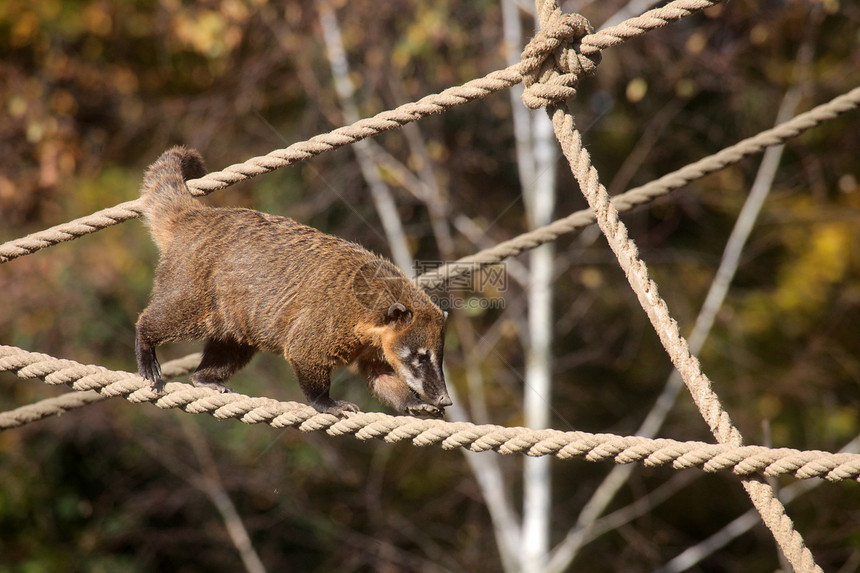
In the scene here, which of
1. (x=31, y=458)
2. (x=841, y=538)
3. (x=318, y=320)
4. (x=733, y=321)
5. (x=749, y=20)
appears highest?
(x=749, y=20)

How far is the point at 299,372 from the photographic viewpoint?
341cm

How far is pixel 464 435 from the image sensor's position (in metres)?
2.61

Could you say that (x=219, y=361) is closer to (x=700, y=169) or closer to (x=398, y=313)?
(x=398, y=313)

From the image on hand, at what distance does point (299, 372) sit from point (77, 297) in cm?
482

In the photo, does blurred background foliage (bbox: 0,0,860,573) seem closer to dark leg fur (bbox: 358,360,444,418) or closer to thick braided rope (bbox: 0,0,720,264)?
dark leg fur (bbox: 358,360,444,418)

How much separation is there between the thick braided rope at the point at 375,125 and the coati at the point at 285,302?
277mm

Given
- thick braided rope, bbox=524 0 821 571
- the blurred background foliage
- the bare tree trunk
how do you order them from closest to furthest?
thick braided rope, bbox=524 0 821 571 < the bare tree trunk < the blurred background foliage

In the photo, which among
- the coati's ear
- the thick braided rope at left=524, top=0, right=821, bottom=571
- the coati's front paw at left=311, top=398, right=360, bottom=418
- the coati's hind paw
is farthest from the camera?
the coati's ear

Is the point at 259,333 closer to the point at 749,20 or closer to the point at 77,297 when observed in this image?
the point at 77,297

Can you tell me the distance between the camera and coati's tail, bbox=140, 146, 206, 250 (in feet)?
12.0

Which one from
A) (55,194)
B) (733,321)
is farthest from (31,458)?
(733,321)

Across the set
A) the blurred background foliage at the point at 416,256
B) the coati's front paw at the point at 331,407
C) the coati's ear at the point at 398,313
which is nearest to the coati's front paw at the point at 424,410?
the coati's front paw at the point at 331,407

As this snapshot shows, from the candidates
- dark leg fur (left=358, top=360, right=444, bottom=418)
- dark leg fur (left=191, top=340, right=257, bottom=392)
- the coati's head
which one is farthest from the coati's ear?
dark leg fur (left=191, top=340, right=257, bottom=392)

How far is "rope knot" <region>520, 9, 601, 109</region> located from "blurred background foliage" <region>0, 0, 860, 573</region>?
12.7 feet
